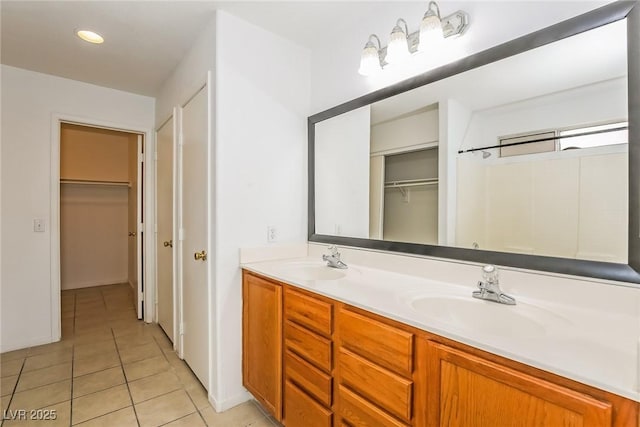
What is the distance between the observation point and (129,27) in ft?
6.29

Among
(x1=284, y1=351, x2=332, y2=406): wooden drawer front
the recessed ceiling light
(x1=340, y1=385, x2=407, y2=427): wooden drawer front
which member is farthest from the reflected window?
the recessed ceiling light

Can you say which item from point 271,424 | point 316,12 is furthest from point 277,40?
point 271,424

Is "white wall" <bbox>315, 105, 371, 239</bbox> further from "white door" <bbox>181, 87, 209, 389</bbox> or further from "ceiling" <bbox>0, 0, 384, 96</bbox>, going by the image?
"white door" <bbox>181, 87, 209, 389</bbox>

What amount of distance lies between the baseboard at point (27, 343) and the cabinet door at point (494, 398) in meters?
3.31

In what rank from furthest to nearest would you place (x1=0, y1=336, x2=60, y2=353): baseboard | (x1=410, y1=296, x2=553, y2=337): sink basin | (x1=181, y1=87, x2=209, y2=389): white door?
1. (x1=0, y1=336, x2=60, y2=353): baseboard
2. (x1=181, y1=87, x2=209, y2=389): white door
3. (x1=410, y1=296, x2=553, y2=337): sink basin

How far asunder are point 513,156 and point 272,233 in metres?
1.42

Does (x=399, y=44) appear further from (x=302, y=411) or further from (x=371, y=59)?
(x=302, y=411)

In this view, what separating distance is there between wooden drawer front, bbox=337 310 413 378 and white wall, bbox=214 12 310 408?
3.02 ft

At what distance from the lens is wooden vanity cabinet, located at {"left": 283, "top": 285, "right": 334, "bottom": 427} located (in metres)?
1.27

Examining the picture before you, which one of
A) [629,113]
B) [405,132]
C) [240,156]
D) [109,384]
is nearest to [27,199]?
[109,384]

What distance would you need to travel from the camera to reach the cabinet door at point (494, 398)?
65cm

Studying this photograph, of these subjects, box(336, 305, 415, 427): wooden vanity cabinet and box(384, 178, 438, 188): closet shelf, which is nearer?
box(336, 305, 415, 427): wooden vanity cabinet

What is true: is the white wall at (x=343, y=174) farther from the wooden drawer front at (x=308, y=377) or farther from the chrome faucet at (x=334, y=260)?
the wooden drawer front at (x=308, y=377)

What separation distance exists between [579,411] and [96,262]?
571 centimetres
